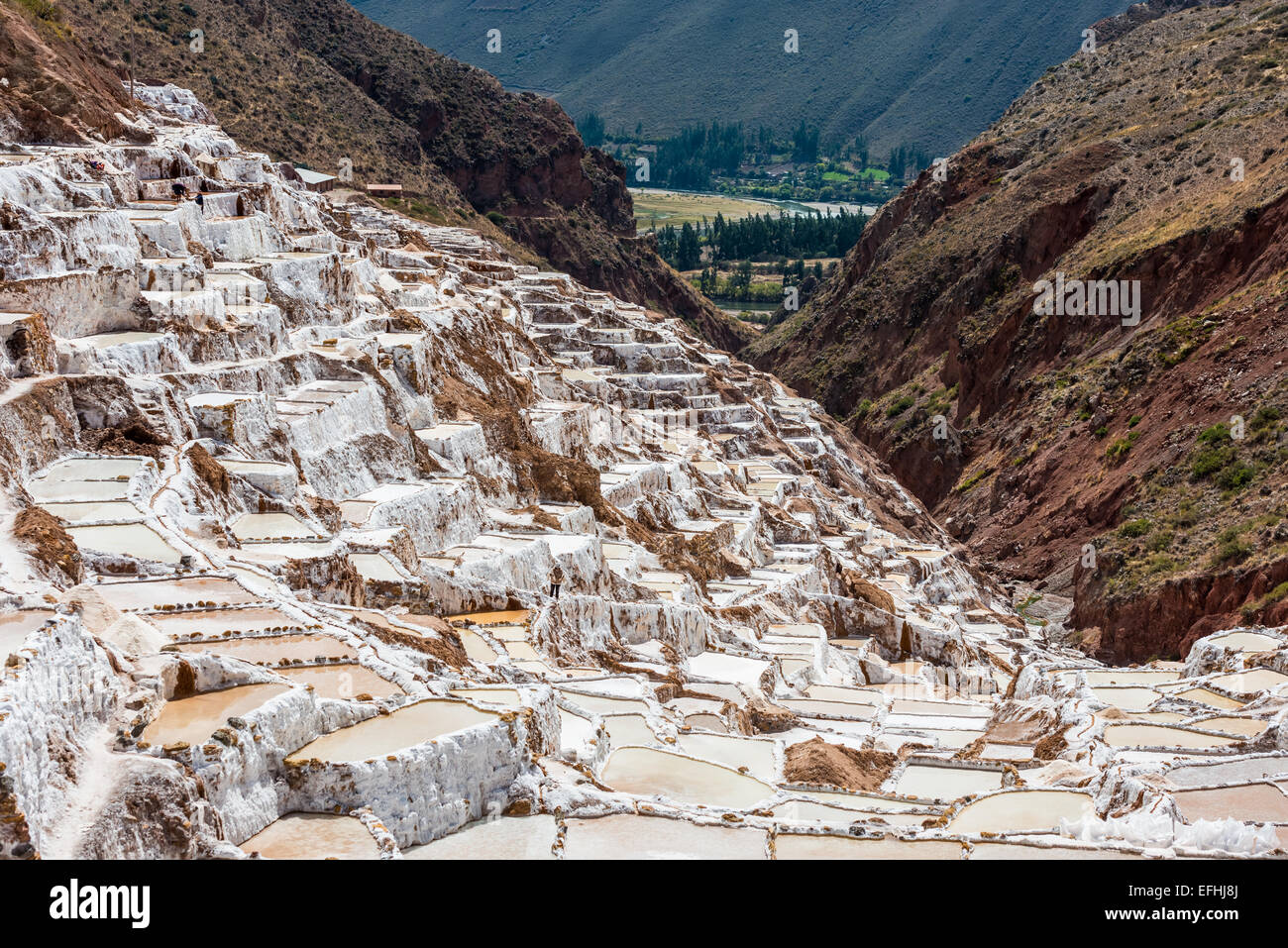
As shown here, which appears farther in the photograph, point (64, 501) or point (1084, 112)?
point (1084, 112)

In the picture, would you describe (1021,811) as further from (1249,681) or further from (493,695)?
(1249,681)

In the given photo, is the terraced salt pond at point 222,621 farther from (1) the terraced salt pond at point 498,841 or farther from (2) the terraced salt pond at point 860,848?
(2) the terraced salt pond at point 860,848

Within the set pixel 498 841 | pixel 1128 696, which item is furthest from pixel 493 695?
pixel 1128 696

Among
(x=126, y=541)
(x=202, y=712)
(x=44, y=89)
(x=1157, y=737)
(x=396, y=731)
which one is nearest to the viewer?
(x=202, y=712)
